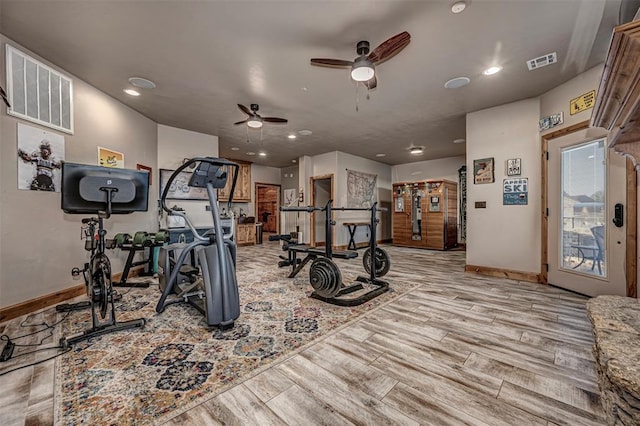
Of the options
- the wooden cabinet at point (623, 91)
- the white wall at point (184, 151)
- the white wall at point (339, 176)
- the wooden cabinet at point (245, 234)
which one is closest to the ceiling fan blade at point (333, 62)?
the wooden cabinet at point (623, 91)

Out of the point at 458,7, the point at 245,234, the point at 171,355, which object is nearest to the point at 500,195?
the point at 458,7

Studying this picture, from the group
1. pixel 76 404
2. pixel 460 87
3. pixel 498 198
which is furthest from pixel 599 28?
pixel 76 404

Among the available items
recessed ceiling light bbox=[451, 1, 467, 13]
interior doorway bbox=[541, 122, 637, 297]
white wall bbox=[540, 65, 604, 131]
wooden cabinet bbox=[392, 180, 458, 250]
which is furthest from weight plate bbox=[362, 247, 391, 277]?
wooden cabinet bbox=[392, 180, 458, 250]

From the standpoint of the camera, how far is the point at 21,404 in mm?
1445

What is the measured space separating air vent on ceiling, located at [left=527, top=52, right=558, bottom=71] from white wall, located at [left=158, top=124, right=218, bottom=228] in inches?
225

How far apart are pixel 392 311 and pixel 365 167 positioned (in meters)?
6.12

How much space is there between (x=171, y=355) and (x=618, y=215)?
15.0 ft

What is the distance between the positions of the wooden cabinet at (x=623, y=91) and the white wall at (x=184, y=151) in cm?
589

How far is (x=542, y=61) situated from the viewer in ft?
9.84

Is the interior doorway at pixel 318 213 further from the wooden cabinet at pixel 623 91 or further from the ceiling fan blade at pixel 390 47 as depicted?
the wooden cabinet at pixel 623 91

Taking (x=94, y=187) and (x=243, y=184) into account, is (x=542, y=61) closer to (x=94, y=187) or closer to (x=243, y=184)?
(x=94, y=187)

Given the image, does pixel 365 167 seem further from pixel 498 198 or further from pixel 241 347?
pixel 241 347

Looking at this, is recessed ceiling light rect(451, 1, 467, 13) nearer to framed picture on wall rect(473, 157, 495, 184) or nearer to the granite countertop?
the granite countertop

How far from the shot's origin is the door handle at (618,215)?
9.16ft
